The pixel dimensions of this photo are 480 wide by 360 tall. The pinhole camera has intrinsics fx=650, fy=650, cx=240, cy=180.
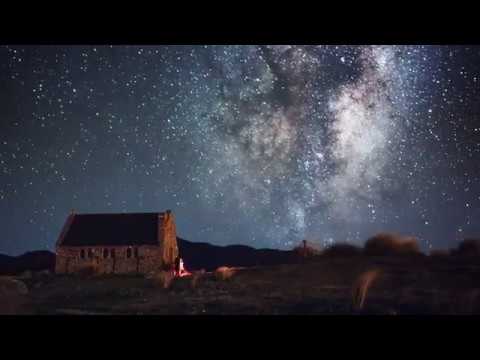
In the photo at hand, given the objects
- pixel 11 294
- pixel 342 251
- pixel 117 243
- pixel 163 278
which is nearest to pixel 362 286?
pixel 342 251

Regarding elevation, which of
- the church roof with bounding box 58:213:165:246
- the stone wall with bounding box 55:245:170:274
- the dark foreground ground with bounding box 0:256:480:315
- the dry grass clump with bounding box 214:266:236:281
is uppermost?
the church roof with bounding box 58:213:165:246

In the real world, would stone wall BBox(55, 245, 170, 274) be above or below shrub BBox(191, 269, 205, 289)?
above

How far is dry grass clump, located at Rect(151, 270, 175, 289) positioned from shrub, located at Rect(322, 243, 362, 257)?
13.2ft

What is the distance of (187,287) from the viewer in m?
16.6

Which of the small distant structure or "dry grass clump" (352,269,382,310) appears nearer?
"dry grass clump" (352,269,382,310)

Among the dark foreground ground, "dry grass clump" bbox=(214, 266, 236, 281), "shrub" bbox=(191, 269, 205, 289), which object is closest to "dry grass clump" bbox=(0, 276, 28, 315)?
the dark foreground ground

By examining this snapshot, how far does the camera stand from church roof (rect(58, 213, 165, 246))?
17.2 m

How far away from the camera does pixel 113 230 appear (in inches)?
686

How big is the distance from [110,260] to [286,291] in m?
4.71

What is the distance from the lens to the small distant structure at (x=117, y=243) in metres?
17.0

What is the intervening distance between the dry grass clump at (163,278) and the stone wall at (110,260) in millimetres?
166

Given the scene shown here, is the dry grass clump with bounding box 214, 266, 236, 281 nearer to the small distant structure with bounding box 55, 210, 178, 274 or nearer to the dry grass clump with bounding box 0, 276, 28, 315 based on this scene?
the small distant structure with bounding box 55, 210, 178, 274

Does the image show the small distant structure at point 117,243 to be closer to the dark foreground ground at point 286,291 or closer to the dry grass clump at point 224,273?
the dark foreground ground at point 286,291
